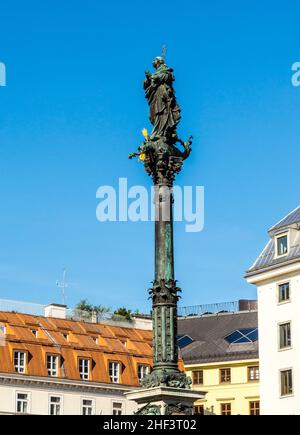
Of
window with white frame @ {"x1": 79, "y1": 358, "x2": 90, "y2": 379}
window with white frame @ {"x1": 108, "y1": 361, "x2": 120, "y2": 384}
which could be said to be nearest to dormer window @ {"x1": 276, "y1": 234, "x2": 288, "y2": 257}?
window with white frame @ {"x1": 108, "y1": 361, "x2": 120, "y2": 384}

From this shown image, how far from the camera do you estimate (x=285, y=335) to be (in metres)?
72.4

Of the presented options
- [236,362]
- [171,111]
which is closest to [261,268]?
[236,362]

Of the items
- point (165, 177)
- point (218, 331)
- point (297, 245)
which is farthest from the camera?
point (218, 331)

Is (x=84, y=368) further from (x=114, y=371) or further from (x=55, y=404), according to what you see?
(x=55, y=404)

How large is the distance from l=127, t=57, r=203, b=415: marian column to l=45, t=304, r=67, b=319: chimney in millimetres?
56677

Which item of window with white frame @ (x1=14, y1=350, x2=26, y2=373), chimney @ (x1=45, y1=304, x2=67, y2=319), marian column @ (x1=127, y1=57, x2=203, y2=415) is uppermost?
chimney @ (x1=45, y1=304, x2=67, y2=319)

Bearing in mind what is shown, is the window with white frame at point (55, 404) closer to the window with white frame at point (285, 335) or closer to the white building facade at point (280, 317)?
the white building facade at point (280, 317)

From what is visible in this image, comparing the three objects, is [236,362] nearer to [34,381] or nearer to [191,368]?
[191,368]

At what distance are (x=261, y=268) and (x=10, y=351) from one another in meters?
18.2

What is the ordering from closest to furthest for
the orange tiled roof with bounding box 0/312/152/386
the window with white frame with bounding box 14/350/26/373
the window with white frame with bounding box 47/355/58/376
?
the window with white frame with bounding box 14/350/26/373
the orange tiled roof with bounding box 0/312/152/386
the window with white frame with bounding box 47/355/58/376

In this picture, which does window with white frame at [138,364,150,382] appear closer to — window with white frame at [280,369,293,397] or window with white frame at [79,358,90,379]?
window with white frame at [79,358,90,379]

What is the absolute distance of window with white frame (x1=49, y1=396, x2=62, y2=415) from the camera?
264 ft

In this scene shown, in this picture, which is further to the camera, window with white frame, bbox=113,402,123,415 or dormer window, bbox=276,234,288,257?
window with white frame, bbox=113,402,123,415
